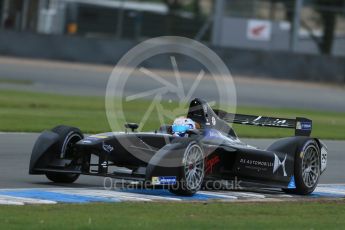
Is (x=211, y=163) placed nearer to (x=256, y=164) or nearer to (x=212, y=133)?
(x=212, y=133)

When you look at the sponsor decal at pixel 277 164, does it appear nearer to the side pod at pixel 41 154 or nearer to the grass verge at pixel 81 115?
the side pod at pixel 41 154

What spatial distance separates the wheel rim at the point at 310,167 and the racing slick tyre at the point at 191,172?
1751mm

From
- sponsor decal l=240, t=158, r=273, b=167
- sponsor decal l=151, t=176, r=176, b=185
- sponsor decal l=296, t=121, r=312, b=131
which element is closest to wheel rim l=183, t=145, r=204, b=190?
sponsor decal l=151, t=176, r=176, b=185

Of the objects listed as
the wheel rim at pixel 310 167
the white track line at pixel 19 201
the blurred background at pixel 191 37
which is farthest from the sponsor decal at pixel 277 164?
the blurred background at pixel 191 37

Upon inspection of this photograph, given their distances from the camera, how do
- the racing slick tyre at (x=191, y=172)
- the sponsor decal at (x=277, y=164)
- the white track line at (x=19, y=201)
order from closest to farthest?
the white track line at (x=19, y=201) → the racing slick tyre at (x=191, y=172) → the sponsor decal at (x=277, y=164)

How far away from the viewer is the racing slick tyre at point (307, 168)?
12.5 m

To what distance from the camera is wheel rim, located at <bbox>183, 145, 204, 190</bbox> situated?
36.8 feet

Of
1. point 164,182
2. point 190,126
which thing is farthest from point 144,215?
point 190,126

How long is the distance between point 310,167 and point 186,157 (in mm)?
2326

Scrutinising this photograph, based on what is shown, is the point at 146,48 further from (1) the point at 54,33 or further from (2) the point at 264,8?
(2) the point at 264,8

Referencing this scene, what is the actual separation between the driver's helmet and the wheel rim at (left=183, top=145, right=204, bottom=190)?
0.73 m

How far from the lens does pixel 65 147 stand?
480 inches

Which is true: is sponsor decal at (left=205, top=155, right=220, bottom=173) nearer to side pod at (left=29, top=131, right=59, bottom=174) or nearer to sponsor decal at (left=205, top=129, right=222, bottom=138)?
sponsor decal at (left=205, top=129, right=222, bottom=138)

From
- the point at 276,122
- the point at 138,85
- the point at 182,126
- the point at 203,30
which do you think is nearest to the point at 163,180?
the point at 182,126
